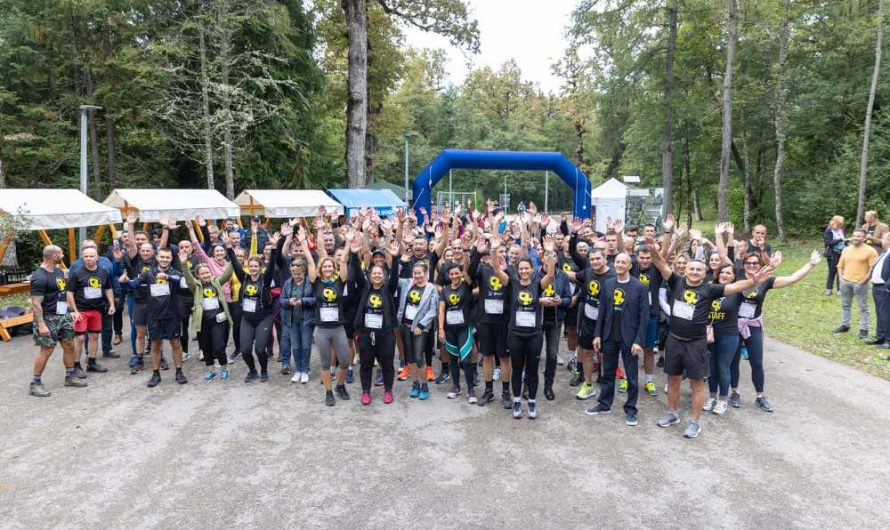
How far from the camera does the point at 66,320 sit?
Result: 22.1ft

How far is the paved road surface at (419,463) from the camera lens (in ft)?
13.2

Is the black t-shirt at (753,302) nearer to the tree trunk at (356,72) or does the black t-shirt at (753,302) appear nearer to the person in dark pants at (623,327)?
the person in dark pants at (623,327)

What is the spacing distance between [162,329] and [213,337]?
0.64 m

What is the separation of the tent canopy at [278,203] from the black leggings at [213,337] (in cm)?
1002

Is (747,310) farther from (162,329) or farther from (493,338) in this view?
(162,329)

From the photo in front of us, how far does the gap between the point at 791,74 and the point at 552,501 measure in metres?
25.0

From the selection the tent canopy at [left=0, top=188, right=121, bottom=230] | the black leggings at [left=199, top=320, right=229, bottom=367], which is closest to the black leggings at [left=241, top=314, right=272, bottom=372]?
the black leggings at [left=199, top=320, right=229, bottom=367]

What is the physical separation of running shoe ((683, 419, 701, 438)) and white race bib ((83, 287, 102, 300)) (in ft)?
25.0

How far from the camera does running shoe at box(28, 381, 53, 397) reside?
6.54 meters

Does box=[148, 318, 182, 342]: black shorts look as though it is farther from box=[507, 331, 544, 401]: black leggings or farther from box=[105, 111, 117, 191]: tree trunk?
box=[105, 111, 117, 191]: tree trunk

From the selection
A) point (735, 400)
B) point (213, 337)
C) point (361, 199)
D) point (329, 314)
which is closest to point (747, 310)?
point (735, 400)

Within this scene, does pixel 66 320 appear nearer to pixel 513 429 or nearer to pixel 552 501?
pixel 513 429

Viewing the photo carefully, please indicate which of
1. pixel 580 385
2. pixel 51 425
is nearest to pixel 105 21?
pixel 51 425

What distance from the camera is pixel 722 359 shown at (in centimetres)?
595
